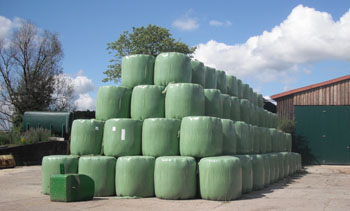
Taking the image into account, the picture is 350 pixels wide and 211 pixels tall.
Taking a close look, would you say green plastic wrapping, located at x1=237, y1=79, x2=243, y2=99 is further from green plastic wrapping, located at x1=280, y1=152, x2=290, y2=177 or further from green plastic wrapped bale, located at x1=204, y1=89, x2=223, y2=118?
green plastic wrapped bale, located at x1=204, y1=89, x2=223, y2=118

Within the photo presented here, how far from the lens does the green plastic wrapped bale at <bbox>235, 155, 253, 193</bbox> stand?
9000mm

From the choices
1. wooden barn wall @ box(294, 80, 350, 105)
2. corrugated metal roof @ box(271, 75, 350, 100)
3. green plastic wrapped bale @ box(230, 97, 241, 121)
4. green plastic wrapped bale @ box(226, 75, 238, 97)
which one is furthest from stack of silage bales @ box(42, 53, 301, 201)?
wooden barn wall @ box(294, 80, 350, 105)

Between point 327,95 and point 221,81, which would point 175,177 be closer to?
point 221,81

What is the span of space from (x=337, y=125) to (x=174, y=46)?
49.3ft

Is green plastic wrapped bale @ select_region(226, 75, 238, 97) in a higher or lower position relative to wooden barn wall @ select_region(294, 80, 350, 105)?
lower

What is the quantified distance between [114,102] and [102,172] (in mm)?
1553

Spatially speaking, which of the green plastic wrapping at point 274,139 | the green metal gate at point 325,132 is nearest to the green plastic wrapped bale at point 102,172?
the green plastic wrapping at point 274,139

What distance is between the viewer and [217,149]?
8219mm

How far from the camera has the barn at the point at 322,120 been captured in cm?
2153

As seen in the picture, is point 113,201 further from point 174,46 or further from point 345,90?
point 174,46

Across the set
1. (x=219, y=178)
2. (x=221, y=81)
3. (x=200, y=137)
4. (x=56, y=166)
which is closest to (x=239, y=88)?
(x=221, y=81)

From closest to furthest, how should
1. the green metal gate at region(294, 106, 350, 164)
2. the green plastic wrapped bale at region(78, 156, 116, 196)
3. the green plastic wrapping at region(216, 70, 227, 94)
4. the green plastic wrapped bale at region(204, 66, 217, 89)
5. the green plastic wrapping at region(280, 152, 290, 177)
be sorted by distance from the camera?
the green plastic wrapped bale at region(78, 156, 116, 196) → the green plastic wrapped bale at region(204, 66, 217, 89) → the green plastic wrapping at region(216, 70, 227, 94) → the green plastic wrapping at region(280, 152, 290, 177) → the green metal gate at region(294, 106, 350, 164)

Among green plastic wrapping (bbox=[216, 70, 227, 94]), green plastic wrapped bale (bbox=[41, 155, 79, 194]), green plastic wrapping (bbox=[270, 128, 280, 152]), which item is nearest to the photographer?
green plastic wrapped bale (bbox=[41, 155, 79, 194])

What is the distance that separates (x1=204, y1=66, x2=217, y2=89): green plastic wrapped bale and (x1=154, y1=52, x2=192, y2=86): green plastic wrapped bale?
1.13m
